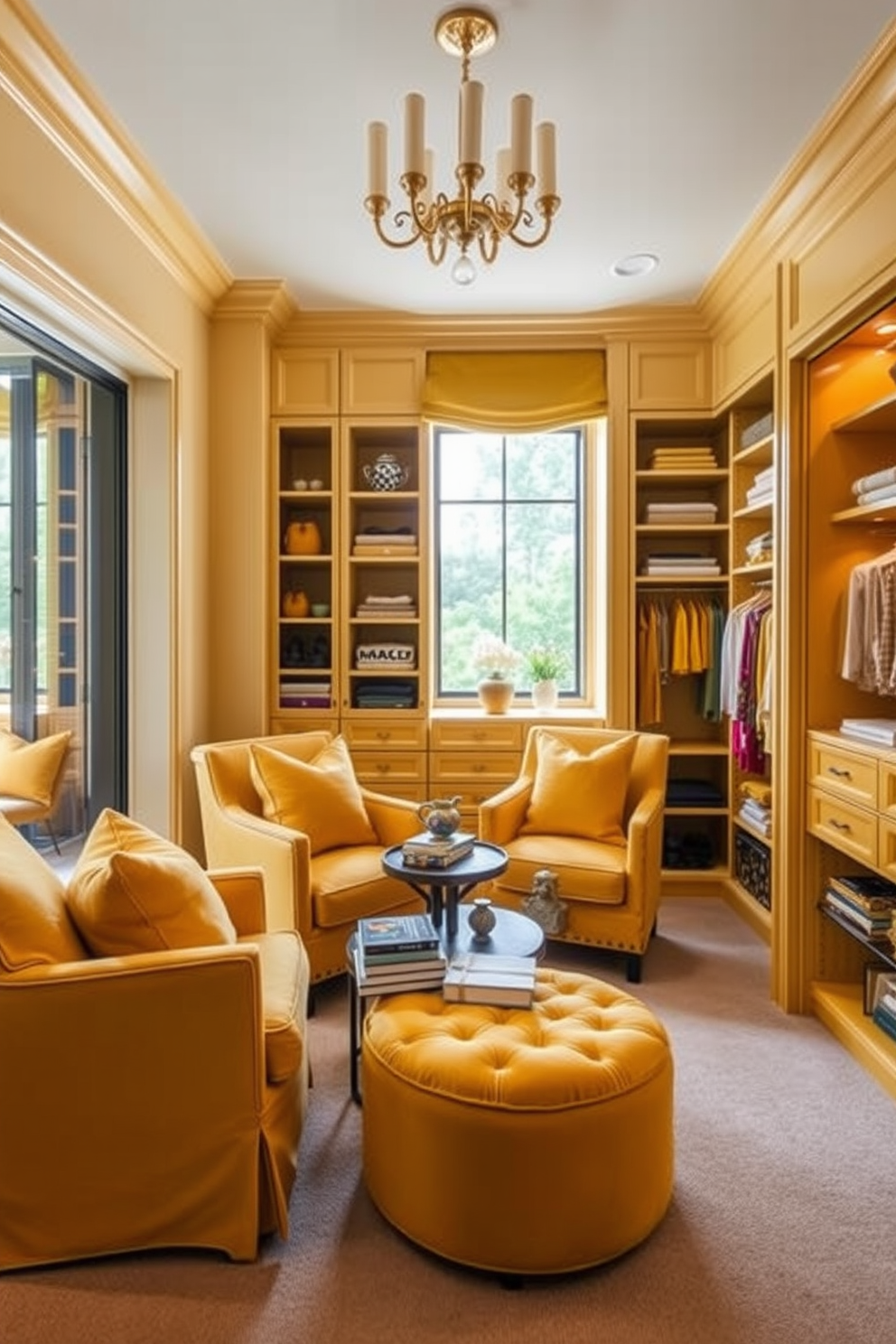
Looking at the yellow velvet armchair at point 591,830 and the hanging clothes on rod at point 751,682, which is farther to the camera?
the hanging clothes on rod at point 751,682

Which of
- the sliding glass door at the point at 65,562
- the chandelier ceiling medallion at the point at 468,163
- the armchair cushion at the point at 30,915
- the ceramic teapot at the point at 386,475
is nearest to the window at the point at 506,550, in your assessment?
the ceramic teapot at the point at 386,475

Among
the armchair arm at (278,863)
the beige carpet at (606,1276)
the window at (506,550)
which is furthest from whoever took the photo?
the window at (506,550)

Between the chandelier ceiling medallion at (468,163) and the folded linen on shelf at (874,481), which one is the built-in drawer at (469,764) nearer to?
the folded linen on shelf at (874,481)

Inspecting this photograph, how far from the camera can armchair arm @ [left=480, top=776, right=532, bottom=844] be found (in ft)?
10.5

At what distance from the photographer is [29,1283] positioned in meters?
1.56

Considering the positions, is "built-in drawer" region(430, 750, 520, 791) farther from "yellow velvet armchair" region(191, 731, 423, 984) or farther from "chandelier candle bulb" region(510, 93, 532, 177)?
"chandelier candle bulb" region(510, 93, 532, 177)

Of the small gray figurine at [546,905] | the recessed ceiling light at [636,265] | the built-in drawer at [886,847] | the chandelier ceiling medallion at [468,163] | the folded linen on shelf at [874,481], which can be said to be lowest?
the small gray figurine at [546,905]

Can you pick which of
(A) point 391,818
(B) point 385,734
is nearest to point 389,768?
(B) point 385,734

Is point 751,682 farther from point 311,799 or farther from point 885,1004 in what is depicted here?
point 311,799

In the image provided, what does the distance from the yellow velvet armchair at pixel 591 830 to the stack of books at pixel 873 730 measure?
0.83m

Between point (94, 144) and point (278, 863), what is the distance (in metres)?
2.41

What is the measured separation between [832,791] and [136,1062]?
7.10ft

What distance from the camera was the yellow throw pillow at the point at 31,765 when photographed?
99.6 inches

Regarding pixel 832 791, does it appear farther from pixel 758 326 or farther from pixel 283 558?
pixel 283 558
